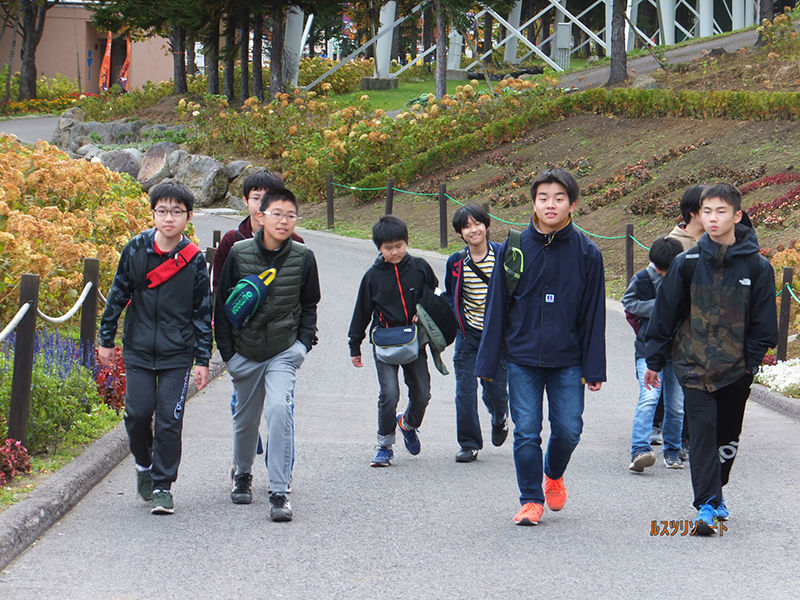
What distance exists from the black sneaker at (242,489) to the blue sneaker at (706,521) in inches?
95.5

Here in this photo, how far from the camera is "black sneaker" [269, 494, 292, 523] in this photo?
596 cm

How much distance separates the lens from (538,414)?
5.95 m

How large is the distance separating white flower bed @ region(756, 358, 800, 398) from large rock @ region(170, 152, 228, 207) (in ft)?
68.0

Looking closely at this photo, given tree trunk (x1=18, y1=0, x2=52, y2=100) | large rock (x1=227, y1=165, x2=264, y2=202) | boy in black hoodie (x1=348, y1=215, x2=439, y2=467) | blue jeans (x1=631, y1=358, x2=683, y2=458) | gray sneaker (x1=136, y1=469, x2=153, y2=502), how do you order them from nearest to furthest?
gray sneaker (x1=136, y1=469, x2=153, y2=502) < boy in black hoodie (x1=348, y1=215, x2=439, y2=467) < blue jeans (x1=631, y1=358, x2=683, y2=458) < large rock (x1=227, y1=165, x2=264, y2=202) < tree trunk (x1=18, y1=0, x2=52, y2=100)

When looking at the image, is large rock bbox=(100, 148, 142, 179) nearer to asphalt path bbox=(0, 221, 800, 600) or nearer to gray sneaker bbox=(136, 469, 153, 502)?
asphalt path bbox=(0, 221, 800, 600)

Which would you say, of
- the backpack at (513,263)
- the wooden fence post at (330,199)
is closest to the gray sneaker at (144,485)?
the backpack at (513,263)

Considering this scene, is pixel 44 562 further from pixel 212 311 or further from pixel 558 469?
pixel 558 469

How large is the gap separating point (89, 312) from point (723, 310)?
483 cm

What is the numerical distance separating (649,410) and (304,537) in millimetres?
2700

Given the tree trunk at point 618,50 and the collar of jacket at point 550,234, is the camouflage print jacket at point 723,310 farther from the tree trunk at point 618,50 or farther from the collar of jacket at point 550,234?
the tree trunk at point 618,50

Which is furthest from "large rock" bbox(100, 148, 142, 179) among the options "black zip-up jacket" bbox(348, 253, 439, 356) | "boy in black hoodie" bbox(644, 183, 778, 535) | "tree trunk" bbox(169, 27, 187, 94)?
"boy in black hoodie" bbox(644, 183, 778, 535)

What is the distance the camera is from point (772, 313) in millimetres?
5633

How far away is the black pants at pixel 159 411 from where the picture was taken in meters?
6.03

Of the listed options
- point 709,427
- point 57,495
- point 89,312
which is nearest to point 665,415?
point 709,427
